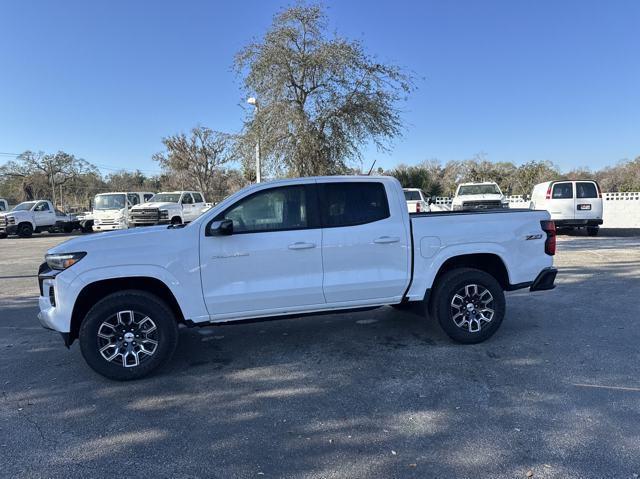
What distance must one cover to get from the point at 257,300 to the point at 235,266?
0.40 metres

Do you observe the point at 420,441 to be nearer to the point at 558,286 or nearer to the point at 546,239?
the point at 546,239

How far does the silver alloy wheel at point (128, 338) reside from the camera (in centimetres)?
437

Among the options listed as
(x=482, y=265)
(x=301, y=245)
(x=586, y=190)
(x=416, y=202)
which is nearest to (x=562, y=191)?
(x=586, y=190)

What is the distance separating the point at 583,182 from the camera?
16.5m

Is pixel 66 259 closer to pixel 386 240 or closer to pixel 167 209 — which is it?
pixel 386 240

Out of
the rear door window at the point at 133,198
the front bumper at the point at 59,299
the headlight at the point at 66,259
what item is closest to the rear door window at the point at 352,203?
the headlight at the point at 66,259

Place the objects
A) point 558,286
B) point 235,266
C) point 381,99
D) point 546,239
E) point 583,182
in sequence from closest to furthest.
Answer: point 235,266 → point 546,239 → point 558,286 → point 381,99 → point 583,182

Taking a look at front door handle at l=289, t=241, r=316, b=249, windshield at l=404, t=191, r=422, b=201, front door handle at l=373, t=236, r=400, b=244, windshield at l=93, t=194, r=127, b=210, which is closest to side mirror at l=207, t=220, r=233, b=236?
front door handle at l=289, t=241, r=316, b=249

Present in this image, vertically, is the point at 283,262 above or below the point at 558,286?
above

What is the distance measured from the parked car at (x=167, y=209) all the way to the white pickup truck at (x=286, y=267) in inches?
629

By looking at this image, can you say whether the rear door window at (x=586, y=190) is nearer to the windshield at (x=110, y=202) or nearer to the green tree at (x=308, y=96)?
the green tree at (x=308, y=96)

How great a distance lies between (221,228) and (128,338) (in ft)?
4.42

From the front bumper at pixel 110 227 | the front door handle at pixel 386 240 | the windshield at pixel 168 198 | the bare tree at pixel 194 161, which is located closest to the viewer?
the front door handle at pixel 386 240

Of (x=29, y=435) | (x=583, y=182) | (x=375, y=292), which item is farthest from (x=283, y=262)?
(x=583, y=182)
